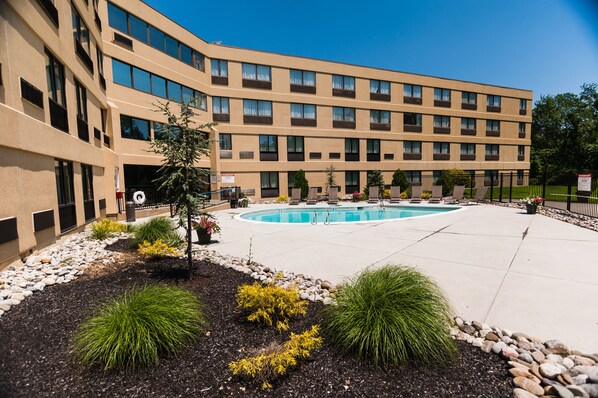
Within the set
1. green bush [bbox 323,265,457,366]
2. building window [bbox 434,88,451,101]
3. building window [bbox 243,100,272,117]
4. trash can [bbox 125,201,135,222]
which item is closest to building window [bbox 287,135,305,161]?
building window [bbox 243,100,272,117]

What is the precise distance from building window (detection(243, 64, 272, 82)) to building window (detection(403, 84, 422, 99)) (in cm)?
1558

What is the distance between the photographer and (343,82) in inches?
1150

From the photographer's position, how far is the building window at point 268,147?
2681 centimetres

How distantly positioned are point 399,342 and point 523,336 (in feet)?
5.83

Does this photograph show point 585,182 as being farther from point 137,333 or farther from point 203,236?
Answer: point 137,333

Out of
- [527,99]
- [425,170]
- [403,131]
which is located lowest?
[425,170]

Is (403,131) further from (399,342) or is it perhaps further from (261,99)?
(399,342)

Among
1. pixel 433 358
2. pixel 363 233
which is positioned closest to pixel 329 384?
pixel 433 358

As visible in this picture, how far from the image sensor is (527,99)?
123 ft

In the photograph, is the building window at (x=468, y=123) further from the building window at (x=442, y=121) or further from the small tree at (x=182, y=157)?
the small tree at (x=182, y=157)

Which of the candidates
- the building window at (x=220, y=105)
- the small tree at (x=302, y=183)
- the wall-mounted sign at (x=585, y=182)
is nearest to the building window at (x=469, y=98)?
the small tree at (x=302, y=183)

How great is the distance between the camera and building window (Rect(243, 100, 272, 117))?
26125 mm

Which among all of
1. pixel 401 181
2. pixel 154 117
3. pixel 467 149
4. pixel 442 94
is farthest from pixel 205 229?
pixel 467 149

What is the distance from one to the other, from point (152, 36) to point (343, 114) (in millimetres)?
18048
